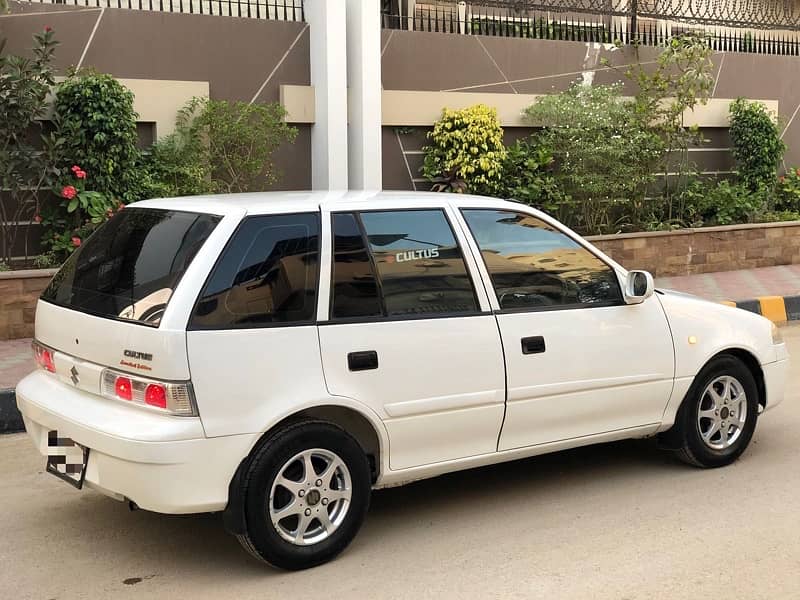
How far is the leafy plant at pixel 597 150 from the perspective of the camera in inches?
510

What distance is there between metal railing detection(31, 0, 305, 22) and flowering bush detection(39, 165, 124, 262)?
2.17 m

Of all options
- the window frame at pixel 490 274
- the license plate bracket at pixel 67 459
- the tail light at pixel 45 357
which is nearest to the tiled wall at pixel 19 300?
the tail light at pixel 45 357

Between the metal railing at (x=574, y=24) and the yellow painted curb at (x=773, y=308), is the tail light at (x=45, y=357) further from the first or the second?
the metal railing at (x=574, y=24)

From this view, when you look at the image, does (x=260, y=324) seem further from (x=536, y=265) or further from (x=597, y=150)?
(x=597, y=150)

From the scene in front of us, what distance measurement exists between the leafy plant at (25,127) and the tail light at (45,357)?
5.17 metres

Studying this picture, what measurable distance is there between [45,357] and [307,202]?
146cm

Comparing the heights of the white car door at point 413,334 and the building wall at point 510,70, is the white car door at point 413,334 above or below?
below

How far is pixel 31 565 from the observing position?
4.48 m

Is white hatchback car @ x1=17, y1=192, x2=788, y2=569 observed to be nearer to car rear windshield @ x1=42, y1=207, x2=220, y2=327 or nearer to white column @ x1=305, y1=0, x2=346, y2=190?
car rear windshield @ x1=42, y1=207, x2=220, y2=327

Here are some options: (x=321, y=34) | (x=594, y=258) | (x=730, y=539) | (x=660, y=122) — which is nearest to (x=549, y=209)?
(x=660, y=122)

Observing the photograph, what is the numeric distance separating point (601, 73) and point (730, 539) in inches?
437

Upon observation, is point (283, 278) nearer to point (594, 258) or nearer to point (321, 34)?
point (594, 258)

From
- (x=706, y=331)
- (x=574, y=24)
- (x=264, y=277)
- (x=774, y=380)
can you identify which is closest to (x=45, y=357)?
(x=264, y=277)

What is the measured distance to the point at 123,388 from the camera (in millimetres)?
4184
